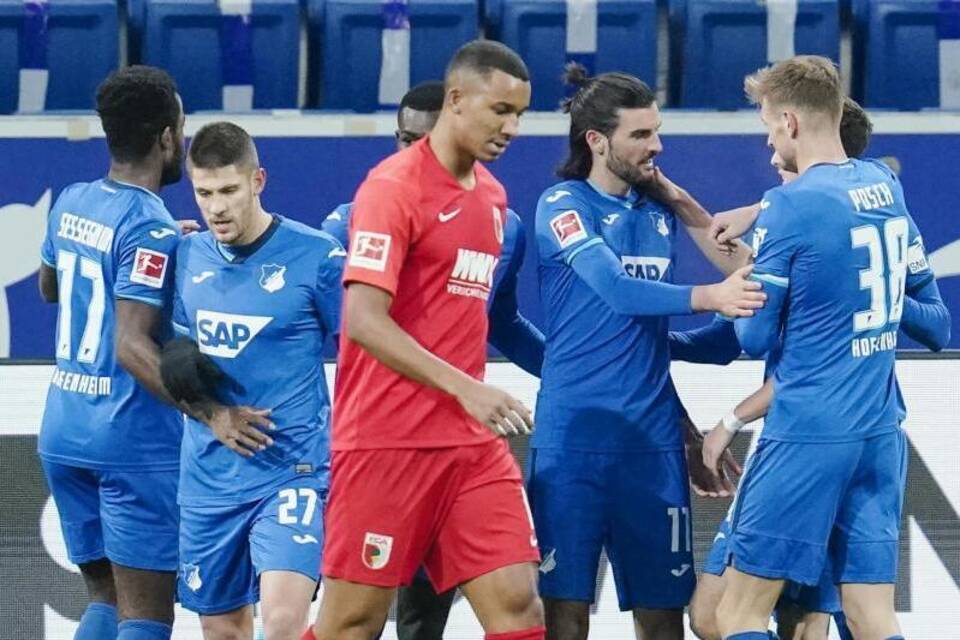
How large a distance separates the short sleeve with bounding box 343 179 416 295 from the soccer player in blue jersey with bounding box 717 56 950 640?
0.97 meters

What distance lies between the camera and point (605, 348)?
196 inches

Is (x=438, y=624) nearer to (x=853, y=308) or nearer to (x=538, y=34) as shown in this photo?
(x=853, y=308)

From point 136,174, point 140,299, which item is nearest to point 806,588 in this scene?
point 140,299

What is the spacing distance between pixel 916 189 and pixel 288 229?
351cm

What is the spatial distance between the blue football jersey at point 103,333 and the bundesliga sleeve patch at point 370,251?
37.8 inches

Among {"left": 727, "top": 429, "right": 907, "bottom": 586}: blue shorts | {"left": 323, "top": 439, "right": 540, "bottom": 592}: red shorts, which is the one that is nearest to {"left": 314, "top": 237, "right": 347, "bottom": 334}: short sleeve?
{"left": 323, "top": 439, "right": 540, "bottom": 592}: red shorts

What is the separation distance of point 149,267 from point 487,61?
1.23m

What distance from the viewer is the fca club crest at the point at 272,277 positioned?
470cm

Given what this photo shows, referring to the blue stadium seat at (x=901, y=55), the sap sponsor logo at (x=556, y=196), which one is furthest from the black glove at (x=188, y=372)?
the blue stadium seat at (x=901, y=55)

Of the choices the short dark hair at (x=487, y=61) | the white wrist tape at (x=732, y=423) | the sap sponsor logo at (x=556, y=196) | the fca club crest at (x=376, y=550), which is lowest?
the fca club crest at (x=376, y=550)

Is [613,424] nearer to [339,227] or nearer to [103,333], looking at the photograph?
[339,227]

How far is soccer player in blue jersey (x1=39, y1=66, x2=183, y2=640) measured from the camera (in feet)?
16.2

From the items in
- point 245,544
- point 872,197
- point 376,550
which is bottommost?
point 245,544

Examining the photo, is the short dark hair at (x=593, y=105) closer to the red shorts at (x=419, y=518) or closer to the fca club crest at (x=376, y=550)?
the red shorts at (x=419, y=518)
